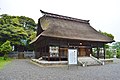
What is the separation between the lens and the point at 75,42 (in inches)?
849

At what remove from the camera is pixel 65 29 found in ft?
73.2

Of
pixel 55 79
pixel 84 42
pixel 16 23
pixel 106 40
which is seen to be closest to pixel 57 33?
pixel 84 42

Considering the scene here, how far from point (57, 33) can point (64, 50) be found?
13.0 feet

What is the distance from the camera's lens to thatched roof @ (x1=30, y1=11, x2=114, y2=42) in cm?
1952

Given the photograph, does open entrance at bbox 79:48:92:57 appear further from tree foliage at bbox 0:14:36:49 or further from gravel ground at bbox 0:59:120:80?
tree foliage at bbox 0:14:36:49

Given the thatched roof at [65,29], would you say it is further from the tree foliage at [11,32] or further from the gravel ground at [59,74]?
the tree foliage at [11,32]

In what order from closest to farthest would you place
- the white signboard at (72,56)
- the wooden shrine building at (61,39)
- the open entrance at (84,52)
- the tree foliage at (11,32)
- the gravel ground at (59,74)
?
Result: 1. the gravel ground at (59,74)
2. the white signboard at (72,56)
3. the wooden shrine building at (61,39)
4. the open entrance at (84,52)
5. the tree foliage at (11,32)

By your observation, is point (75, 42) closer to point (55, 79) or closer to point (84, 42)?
point (84, 42)

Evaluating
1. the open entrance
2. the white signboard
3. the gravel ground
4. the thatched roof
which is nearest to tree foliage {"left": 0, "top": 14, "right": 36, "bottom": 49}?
the thatched roof

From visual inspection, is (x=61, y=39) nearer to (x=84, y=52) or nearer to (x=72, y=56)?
(x=72, y=56)

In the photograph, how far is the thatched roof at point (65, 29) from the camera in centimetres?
1952

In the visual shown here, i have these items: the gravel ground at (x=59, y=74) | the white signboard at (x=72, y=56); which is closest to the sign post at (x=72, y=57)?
the white signboard at (x=72, y=56)

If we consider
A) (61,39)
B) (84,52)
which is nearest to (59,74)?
(61,39)

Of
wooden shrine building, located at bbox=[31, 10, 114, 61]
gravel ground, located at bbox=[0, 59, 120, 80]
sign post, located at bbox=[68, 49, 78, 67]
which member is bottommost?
gravel ground, located at bbox=[0, 59, 120, 80]
